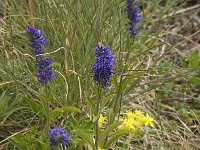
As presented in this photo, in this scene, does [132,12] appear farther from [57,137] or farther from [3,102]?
[3,102]

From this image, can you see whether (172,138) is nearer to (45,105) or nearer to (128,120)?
(128,120)

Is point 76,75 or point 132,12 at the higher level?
point 132,12

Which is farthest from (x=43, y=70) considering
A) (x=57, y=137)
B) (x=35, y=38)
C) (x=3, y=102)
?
(x=3, y=102)

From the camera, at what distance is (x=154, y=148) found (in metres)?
2.30

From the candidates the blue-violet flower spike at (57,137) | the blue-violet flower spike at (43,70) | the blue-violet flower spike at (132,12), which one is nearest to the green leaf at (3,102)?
the blue-violet flower spike at (43,70)

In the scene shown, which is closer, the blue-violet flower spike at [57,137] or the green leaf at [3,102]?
the blue-violet flower spike at [57,137]

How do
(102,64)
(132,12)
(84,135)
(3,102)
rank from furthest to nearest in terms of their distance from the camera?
1. (3,102)
2. (132,12)
3. (84,135)
4. (102,64)

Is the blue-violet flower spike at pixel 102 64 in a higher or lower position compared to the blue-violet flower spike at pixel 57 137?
higher

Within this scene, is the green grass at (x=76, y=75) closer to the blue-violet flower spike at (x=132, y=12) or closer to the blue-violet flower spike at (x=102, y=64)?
the blue-violet flower spike at (x=132, y=12)

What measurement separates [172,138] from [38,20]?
972mm

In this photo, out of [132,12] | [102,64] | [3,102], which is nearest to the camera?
[102,64]

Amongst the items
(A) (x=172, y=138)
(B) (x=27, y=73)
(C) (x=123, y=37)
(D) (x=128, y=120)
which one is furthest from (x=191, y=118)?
(B) (x=27, y=73)

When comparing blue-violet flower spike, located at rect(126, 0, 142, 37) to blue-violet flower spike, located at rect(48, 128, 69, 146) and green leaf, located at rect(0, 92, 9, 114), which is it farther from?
green leaf, located at rect(0, 92, 9, 114)

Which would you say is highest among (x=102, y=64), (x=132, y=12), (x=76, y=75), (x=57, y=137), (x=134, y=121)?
(x=132, y=12)
